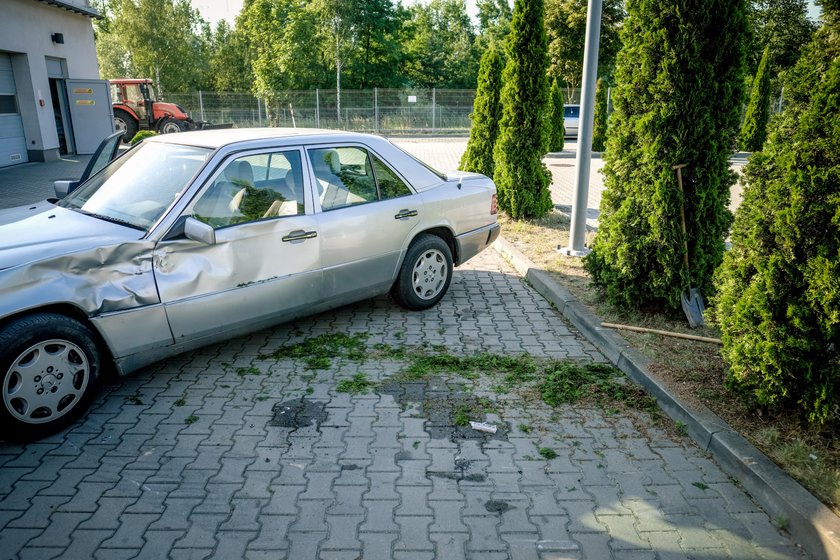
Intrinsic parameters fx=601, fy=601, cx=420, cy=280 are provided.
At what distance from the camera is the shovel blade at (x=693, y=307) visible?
5.69 metres

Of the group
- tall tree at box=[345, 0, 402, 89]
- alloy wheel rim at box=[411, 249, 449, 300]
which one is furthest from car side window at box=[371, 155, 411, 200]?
tall tree at box=[345, 0, 402, 89]

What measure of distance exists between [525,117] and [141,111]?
22939mm

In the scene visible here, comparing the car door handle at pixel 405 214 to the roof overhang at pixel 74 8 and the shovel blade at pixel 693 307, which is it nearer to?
the shovel blade at pixel 693 307

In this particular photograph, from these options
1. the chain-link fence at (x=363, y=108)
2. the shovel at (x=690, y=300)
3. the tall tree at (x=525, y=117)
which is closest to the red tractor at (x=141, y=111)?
the chain-link fence at (x=363, y=108)

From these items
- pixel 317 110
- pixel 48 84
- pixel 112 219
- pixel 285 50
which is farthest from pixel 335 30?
pixel 112 219

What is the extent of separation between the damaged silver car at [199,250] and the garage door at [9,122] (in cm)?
1412

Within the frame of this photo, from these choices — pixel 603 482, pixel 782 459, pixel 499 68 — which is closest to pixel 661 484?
pixel 603 482

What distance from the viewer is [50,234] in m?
4.30

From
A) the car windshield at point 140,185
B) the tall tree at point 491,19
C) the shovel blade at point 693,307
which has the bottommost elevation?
the shovel blade at point 693,307

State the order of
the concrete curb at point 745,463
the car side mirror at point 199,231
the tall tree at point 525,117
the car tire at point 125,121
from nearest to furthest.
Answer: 1. the concrete curb at point 745,463
2. the car side mirror at point 199,231
3. the tall tree at point 525,117
4. the car tire at point 125,121

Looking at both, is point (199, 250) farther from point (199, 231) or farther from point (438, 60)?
point (438, 60)

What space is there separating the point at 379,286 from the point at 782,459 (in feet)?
12.0

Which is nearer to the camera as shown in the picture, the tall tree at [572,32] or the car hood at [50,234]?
the car hood at [50,234]

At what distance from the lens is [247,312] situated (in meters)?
4.89
